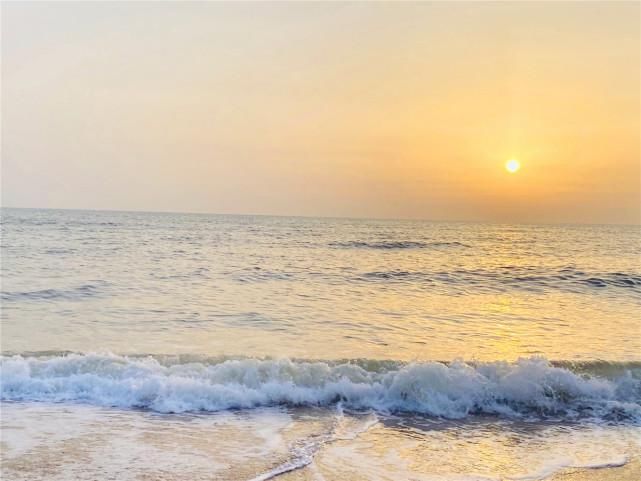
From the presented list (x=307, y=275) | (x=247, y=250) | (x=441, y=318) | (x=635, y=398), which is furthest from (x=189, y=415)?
(x=247, y=250)

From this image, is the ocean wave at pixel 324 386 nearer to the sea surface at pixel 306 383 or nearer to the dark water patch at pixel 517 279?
the sea surface at pixel 306 383

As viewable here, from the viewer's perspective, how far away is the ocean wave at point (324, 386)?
830cm

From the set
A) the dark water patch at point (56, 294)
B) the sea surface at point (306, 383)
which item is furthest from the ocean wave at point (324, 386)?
the dark water patch at point (56, 294)

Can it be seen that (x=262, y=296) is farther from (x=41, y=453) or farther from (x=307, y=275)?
(x=41, y=453)

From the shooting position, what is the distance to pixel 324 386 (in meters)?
8.87

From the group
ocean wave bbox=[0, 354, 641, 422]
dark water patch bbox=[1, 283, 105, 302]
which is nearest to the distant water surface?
dark water patch bbox=[1, 283, 105, 302]

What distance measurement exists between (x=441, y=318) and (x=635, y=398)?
232 inches

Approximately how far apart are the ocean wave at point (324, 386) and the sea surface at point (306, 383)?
0.03 metres

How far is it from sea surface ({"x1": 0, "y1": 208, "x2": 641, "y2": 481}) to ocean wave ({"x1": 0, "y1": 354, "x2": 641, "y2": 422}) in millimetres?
32

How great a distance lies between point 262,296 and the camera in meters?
17.2

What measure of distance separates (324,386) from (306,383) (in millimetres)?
318

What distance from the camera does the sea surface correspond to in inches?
240

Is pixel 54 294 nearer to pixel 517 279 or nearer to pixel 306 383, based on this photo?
pixel 306 383

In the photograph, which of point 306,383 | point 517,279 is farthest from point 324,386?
point 517,279
